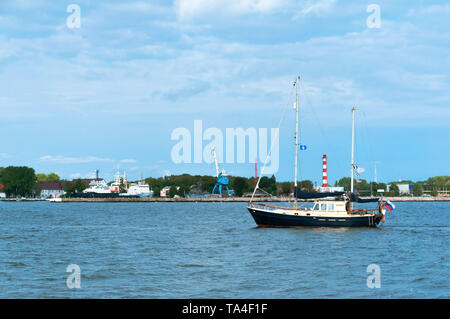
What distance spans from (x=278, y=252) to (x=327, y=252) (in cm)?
334

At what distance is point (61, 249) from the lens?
40.8m

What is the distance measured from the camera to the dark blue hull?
50.9 m

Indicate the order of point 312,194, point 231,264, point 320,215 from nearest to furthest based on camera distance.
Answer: point 231,264
point 320,215
point 312,194

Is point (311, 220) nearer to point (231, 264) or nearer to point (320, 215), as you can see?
point (320, 215)

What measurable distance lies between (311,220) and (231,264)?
20.4 meters

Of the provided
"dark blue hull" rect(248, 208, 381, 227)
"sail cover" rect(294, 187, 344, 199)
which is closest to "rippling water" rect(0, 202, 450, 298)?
"dark blue hull" rect(248, 208, 381, 227)

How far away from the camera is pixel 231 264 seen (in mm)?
31797

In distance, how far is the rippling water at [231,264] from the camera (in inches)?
940

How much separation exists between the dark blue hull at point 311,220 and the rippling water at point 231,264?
802 mm

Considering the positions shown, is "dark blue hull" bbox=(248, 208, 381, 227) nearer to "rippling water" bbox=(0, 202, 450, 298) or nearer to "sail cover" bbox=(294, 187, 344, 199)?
"rippling water" bbox=(0, 202, 450, 298)

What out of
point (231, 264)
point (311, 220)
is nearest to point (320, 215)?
point (311, 220)

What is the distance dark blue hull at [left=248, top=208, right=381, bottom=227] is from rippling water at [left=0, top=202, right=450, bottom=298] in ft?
2.63
